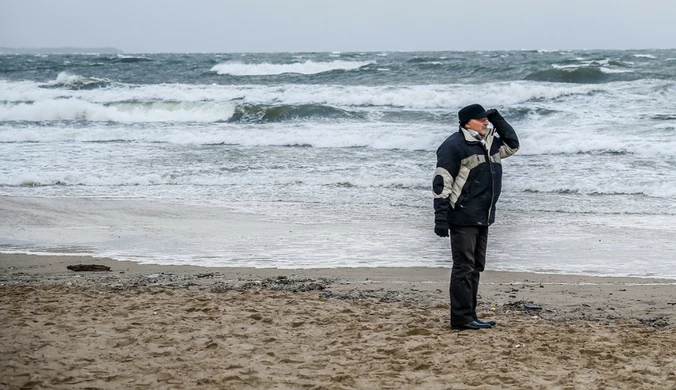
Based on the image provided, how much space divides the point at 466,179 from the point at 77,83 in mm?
36587

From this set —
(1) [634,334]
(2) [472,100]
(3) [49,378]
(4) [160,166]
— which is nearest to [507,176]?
(4) [160,166]

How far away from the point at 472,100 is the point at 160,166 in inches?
638

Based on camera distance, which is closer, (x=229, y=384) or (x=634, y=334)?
(x=229, y=384)

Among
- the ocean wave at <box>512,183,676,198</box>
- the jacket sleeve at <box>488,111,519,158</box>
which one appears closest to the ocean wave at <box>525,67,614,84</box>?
the ocean wave at <box>512,183,676,198</box>

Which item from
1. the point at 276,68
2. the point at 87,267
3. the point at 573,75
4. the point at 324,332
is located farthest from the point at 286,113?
the point at 276,68

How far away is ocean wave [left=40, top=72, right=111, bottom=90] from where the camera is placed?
38931 millimetres

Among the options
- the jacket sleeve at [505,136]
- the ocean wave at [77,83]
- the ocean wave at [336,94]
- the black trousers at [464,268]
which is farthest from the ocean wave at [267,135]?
the ocean wave at [77,83]

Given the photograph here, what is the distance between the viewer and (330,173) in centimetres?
1578

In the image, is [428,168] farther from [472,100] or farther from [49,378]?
[472,100]

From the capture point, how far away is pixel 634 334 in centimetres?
586

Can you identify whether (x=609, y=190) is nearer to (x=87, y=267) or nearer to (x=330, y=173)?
(x=330, y=173)

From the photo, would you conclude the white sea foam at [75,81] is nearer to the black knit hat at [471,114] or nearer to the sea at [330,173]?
the sea at [330,173]

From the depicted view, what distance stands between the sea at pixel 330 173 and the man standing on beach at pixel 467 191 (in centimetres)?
250

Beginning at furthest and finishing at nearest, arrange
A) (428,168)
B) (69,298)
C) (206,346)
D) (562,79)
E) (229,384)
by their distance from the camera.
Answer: (562,79), (428,168), (69,298), (206,346), (229,384)
